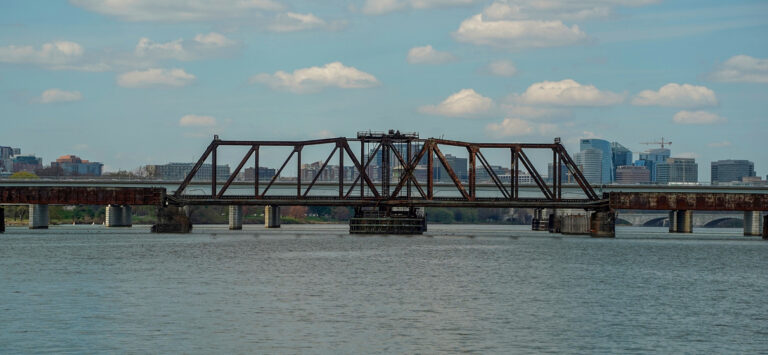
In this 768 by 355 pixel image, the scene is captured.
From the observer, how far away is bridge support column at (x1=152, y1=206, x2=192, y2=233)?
16788 centimetres

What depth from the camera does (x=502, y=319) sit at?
174 feet

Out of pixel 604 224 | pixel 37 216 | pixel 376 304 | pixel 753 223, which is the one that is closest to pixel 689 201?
pixel 604 224

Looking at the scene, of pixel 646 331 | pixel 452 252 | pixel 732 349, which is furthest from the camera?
pixel 452 252

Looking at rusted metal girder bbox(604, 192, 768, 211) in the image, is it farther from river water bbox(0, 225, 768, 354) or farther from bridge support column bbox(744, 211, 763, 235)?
river water bbox(0, 225, 768, 354)

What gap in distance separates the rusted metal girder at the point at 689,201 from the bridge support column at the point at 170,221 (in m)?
69.4

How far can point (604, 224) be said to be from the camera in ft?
550

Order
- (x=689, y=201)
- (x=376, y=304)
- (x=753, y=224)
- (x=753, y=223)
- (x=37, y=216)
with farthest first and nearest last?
(x=753, y=224)
(x=753, y=223)
(x=37, y=216)
(x=689, y=201)
(x=376, y=304)

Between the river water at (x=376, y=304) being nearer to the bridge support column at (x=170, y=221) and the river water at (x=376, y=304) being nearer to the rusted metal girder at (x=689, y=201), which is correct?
the rusted metal girder at (x=689, y=201)

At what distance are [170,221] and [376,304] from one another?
380 feet

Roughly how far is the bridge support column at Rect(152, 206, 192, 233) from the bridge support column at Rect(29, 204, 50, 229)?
30832 millimetres

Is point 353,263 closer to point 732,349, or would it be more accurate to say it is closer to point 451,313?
point 451,313

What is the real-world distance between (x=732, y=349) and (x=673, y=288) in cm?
2830

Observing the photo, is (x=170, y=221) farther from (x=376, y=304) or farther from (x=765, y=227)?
(x=376, y=304)

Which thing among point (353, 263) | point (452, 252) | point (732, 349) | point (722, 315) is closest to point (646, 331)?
point (732, 349)
